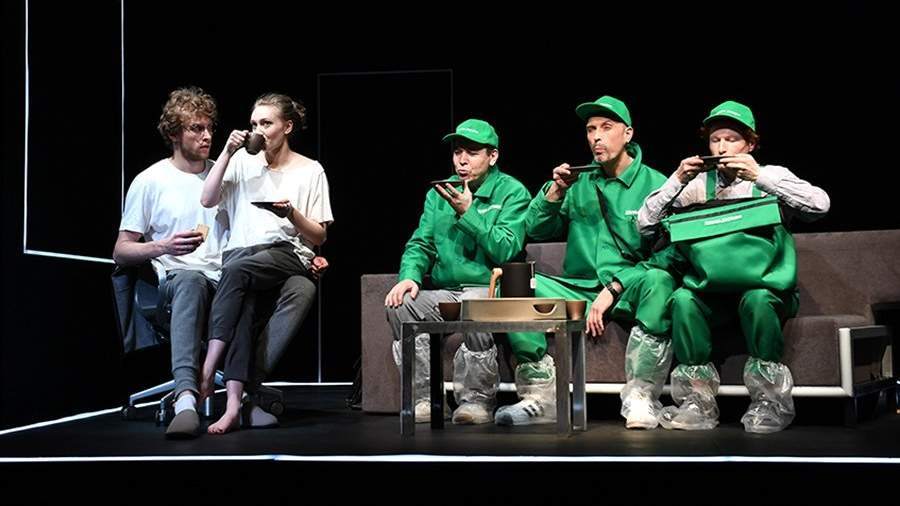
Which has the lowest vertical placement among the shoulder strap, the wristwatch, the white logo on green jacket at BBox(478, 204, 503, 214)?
the wristwatch

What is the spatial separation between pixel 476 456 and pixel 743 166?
1447 millimetres

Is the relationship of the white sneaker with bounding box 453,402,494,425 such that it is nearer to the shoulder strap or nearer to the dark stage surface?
the dark stage surface

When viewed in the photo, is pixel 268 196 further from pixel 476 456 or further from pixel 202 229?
pixel 476 456

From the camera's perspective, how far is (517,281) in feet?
11.9

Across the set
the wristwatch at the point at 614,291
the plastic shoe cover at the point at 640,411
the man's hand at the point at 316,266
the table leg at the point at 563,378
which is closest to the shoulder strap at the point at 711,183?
the wristwatch at the point at 614,291

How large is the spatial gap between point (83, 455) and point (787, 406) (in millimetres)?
2234

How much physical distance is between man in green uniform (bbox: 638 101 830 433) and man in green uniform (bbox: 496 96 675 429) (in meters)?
0.10

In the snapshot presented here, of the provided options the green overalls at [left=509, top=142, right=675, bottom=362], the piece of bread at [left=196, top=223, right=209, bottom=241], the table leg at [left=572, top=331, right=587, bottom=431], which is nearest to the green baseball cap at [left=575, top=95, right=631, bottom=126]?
the green overalls at [left=509, top=142, right=675, bottom=362]

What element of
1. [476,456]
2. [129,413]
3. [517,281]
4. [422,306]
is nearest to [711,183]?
[517,281]

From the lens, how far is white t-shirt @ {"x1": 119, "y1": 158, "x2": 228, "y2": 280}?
14.2ft

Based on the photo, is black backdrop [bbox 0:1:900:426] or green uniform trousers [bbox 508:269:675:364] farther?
black backdrop [bbox 0:1:900:426]
